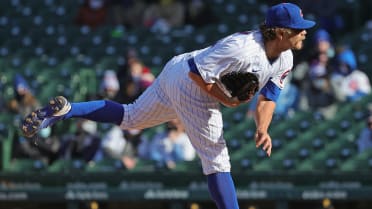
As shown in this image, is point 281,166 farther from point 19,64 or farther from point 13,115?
point 19,64

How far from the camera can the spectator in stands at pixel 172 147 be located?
9.79 meters

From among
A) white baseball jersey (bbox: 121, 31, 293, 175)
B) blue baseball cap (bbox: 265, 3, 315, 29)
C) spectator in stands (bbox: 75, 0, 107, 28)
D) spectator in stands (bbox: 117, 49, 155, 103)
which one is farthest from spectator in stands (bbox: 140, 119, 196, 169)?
spectator in stands (bbox: 75, 0, 107, 28)

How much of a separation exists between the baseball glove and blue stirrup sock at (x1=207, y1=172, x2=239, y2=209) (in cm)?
58

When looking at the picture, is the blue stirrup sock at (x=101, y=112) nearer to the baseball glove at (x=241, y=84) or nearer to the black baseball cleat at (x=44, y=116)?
the black baseball cleat at (x=44, y=116)

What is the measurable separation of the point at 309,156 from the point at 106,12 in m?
5.10

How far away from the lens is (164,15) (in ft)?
43.9

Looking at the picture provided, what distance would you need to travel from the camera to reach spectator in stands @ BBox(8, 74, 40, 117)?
36.0 ft

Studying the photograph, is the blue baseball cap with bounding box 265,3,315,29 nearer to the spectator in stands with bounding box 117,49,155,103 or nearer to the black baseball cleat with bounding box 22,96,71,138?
the black baseball cleat with bounding box 22,96,71,138

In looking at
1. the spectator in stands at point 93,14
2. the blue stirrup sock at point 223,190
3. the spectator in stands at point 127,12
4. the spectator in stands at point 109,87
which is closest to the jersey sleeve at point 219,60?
the blue stirrup sock at point 223,190

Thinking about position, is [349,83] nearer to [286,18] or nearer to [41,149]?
[41,149]

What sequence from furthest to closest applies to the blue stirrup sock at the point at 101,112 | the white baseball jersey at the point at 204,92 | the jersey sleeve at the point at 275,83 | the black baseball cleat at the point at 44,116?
the blue stirrup sock at the point at 101,112 → the black baseball cleat at the point at 44,116 → the jersey sleeve at the point at 275,83 → the white baseball jersey at the point at 204,92

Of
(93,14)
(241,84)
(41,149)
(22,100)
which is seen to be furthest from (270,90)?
(93,14)

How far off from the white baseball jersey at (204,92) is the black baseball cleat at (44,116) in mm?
437

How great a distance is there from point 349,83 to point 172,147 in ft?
7.11
